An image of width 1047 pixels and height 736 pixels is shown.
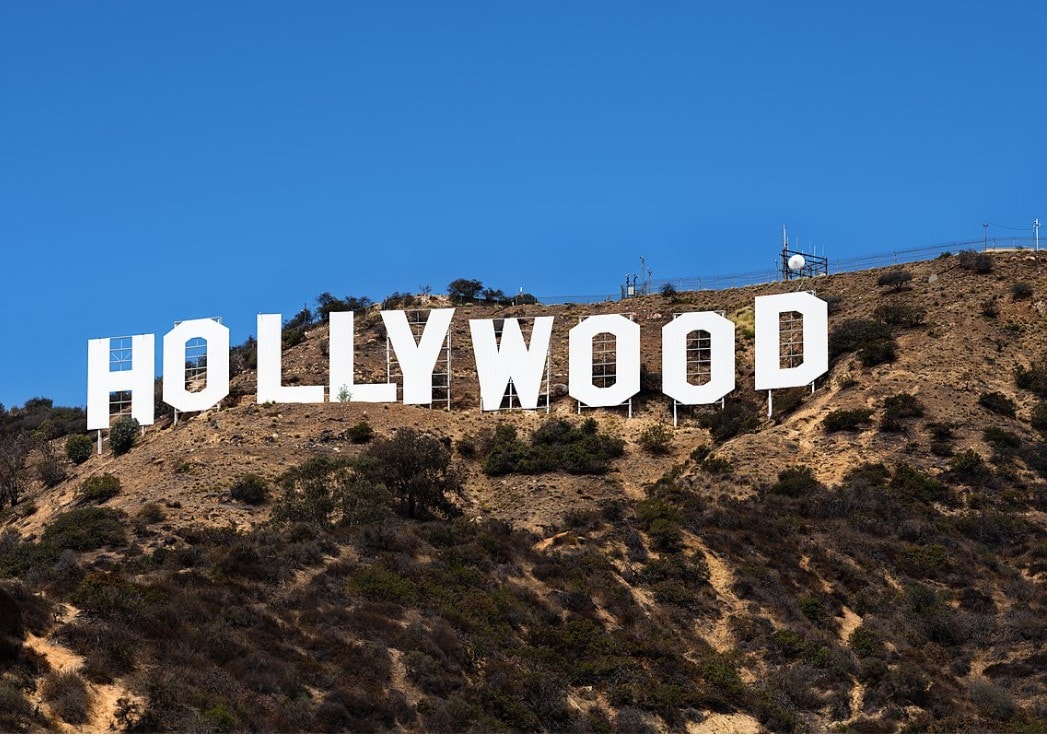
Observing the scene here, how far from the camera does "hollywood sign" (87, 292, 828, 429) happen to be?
70.6 metres

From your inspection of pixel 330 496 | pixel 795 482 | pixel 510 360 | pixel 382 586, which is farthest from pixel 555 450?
pixel 382 586

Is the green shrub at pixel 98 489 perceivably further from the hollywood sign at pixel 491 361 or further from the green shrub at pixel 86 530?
the hollywood sign at pixel 491 361

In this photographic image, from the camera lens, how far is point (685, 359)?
71188 millimetres

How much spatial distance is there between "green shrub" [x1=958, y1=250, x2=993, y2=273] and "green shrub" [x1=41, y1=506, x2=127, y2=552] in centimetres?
4155

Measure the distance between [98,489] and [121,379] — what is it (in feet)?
31.5

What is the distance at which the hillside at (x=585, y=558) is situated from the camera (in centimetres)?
4459

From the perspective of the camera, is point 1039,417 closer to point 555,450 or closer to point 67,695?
point 555,450

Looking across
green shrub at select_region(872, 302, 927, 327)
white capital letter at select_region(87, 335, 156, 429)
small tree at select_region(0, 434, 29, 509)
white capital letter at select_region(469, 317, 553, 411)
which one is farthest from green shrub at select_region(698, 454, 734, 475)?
small tree at select_region(0, 434, 29, 509)

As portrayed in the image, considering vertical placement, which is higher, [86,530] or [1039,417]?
[1039,417]

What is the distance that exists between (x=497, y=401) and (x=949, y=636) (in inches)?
1011

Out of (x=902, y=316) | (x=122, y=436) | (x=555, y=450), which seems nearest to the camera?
(x=555, y=450)

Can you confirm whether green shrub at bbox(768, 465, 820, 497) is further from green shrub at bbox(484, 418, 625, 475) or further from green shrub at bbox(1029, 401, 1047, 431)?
green shrub at bbox(1029, 401, 1047, 431)

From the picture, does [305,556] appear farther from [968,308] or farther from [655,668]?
[968,308]

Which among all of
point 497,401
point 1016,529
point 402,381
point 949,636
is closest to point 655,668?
point 949,636
